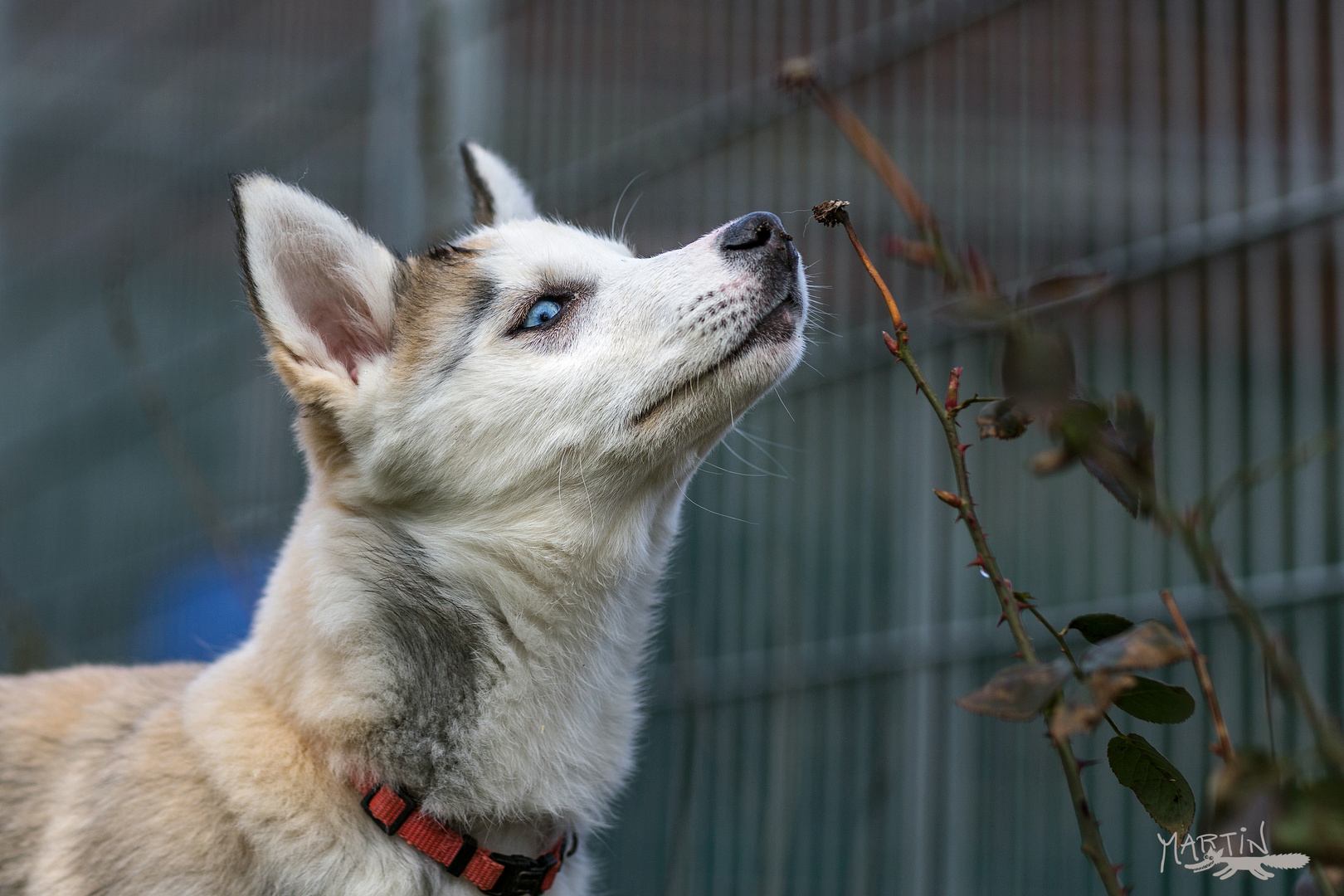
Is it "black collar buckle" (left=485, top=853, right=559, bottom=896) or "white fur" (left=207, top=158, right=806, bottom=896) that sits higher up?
"white fur" (left=207, top=158, right=806, bottom=896)

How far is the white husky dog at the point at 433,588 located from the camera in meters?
2.39

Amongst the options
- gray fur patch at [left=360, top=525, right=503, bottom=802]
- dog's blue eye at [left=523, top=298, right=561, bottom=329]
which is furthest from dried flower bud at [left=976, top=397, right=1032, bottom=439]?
dog's blue eye at [left=523, top=298, right=561, bottom=329]

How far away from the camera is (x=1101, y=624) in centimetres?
143

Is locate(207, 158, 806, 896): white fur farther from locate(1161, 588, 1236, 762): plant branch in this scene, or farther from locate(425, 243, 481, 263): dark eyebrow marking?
locate(1161, 588, 1236, 762): plant branch

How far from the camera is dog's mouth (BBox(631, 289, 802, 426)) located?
99.8 inches

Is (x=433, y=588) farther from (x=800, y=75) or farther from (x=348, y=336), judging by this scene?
(x=800, y=75)

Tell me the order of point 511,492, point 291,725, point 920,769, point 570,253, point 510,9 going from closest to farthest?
point 291,725 → point 511,492 → point 570,253 → point 920,769 → point 510,9

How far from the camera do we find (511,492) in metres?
2.67

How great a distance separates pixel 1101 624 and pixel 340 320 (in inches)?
79.5

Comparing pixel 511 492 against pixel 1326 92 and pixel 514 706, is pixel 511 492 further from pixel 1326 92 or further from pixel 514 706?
pixel 1326 92

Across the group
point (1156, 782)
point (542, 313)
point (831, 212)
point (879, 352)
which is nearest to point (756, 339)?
point (542, 313)

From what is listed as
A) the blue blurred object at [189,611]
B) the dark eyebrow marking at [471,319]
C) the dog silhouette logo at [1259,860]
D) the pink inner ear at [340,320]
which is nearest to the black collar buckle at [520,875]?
the dark eyebrow marking at [471,319]

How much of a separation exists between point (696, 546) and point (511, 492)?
8.93 feet

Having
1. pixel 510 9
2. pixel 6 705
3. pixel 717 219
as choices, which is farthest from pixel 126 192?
pixel 6 705
